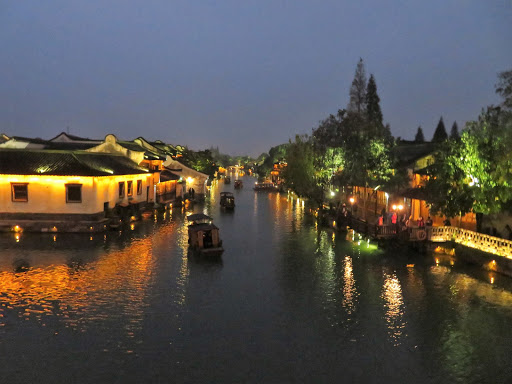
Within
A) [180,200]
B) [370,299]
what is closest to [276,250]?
[370,299]

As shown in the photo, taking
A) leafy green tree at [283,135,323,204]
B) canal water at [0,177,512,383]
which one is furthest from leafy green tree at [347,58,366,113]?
canal water at [0,177,512,383]

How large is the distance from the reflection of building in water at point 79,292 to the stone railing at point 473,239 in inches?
718

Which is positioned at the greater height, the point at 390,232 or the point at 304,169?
the point at 304,169

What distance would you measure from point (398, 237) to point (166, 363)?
845 inches

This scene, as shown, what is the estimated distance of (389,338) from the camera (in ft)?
46.0

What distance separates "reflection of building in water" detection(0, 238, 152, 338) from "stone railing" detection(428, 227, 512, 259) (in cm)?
1823

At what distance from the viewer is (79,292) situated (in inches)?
713

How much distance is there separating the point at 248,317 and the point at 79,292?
299 inches

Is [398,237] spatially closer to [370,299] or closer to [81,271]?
[370,299]

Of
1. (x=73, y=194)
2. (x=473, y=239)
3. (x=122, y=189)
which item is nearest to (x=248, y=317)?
(x=473, y=239)

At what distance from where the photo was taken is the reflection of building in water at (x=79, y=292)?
50.3ft

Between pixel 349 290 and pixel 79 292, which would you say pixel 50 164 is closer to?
pixel 79 292

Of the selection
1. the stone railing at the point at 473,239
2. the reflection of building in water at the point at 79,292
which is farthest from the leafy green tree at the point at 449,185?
the reflection of building in water at the point at 79,292

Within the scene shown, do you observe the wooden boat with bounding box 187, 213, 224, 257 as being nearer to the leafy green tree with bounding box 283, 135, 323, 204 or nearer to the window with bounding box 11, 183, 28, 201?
the window with bounding box 11, 183, 28, 201
